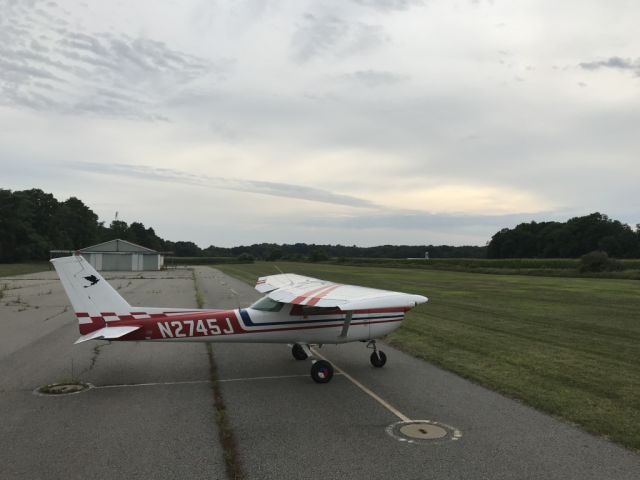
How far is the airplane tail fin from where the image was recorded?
30.0 ft

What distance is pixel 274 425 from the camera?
6762 mm

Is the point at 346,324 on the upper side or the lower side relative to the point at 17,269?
upper

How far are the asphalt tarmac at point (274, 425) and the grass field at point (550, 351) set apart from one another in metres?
0.64

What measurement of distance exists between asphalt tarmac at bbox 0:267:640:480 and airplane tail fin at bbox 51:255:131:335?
1249 millimetres

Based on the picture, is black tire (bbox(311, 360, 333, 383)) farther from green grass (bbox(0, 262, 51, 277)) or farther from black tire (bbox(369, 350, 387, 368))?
green grass (bbox(0, 262, 51, 277))

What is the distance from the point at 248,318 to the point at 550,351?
807 centimetres

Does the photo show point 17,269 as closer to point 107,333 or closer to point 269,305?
point 107,333

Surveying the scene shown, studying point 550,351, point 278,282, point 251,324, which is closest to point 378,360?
point 251,324

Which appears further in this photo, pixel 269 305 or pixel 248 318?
pixel 269 305

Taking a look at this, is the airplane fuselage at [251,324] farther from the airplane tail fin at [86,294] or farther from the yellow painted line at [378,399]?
the yellow painted line at [378,399]

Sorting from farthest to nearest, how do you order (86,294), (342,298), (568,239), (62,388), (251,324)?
1. (568,239)
2. (251,324)
3. (86,294)
4. (342,298)
5. (62,388)

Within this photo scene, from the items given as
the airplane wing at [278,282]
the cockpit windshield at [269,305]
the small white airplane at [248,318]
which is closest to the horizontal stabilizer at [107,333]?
the small white airplane at [248,318]

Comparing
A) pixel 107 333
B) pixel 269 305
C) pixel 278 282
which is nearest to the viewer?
pixel 107 333

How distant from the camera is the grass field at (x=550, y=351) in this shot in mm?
7734
